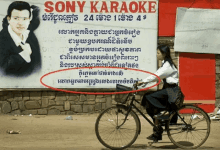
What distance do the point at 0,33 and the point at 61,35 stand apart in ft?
5.38

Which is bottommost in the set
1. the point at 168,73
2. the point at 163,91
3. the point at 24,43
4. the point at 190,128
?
the point at 190,128

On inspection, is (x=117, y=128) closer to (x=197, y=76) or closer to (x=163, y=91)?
(x=163, y=91)

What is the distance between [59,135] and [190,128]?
2.82 m

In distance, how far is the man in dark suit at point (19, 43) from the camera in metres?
10.4

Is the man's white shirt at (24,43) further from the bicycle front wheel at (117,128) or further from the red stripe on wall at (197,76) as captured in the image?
the bicycle front wheel at (117,128)

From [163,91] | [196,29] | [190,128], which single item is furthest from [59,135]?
[196,29]

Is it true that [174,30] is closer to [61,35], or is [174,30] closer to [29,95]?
[61,35]

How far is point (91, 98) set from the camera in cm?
1057

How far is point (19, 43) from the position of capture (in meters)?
10.4

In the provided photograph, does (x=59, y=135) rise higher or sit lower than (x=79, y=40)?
lower

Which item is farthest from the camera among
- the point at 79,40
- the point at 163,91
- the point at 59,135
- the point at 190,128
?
the point at 79,40

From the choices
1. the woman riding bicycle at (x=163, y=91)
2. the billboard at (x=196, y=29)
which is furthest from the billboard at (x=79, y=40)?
the woman riding bicycle at (x=163, y=91)

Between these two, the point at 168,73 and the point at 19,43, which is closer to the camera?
the point at 168,73

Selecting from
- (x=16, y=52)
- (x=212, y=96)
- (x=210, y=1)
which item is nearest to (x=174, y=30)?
(x=210, y=1)
